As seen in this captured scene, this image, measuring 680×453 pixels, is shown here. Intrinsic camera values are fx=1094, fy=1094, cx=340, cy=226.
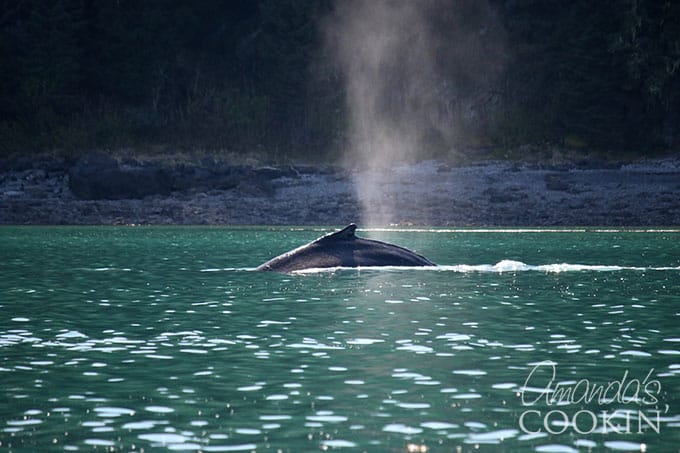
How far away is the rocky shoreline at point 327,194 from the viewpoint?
55156 millimetres

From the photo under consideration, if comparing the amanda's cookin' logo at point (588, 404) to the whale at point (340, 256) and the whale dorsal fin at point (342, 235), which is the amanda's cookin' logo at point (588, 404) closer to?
the whale dorsal fin at point (342, 235)

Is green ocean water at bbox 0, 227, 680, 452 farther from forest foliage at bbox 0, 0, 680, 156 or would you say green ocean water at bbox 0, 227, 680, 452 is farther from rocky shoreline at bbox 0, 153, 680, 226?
forest foliage at bbox 0, 0, 680, 156

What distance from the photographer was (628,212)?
54094 millimetres

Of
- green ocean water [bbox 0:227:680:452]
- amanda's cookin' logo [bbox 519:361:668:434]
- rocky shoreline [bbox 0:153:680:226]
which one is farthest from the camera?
rocky shoreline [bbox 0:153:680:226]

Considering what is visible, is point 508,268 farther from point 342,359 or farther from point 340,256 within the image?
point 342,359

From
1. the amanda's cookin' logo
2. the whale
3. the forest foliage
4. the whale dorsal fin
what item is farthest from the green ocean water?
the forest foliage

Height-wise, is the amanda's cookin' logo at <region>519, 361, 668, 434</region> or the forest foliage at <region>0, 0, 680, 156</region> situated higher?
the forest foliage at <region>0, 0, 680, 156</region>

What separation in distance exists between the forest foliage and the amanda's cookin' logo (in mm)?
54458

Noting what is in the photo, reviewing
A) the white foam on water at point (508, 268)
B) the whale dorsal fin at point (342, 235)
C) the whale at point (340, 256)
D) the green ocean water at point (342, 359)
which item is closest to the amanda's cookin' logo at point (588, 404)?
the green ocean water at point (342, 359)

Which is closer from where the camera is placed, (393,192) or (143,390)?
(143,390)

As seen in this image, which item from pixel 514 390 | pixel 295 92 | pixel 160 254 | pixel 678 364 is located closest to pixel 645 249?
pixel 160 254

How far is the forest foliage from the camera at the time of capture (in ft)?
216

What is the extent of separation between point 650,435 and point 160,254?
26998mm

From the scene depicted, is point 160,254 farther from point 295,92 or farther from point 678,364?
point 295,92
